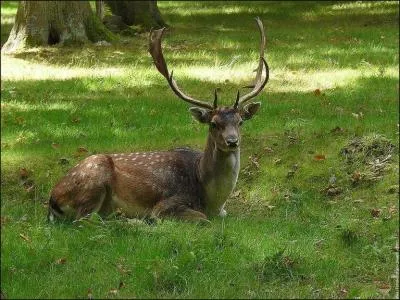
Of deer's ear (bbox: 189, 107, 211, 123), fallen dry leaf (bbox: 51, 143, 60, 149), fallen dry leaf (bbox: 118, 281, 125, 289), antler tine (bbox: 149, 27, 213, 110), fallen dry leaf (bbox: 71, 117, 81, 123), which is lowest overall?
fallen dry leaf (bbox: 51, 143, 60, 149)

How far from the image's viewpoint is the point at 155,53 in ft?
31.7

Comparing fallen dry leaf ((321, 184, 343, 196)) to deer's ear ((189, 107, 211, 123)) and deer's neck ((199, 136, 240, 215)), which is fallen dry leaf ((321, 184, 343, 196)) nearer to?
deer's neck ((199, 136, 240, 215))

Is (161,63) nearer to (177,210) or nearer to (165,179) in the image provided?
(165,179)

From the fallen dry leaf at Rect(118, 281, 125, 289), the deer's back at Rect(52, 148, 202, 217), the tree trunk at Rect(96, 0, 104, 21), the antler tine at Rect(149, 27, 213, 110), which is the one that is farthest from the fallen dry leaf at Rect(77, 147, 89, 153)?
the tree trunk at Rect(96, 0, 104, 21)

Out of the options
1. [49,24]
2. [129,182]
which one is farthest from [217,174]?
[49,24]

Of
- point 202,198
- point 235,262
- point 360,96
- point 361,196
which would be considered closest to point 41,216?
point 202,198

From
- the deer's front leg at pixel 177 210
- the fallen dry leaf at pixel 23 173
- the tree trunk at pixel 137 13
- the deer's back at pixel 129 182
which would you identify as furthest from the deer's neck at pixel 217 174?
the tree trunk at pixel 137 13

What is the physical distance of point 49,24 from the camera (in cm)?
1741

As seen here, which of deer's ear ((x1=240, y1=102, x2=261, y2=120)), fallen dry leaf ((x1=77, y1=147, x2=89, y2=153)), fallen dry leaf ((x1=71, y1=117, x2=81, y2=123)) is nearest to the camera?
deer's ear ((x1=240, y1=102, x2=261, y2=120))

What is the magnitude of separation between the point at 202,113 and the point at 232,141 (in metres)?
0.66

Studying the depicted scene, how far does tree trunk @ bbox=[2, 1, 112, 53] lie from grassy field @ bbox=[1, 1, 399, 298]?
1.64 feet

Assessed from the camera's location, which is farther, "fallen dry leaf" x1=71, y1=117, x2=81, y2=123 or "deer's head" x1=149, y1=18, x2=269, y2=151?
"fallen dry leaf" x1=71, y1=117, x2=81, y2=123

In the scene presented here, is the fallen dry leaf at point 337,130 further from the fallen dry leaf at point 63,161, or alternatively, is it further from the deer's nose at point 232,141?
the fallen dry leaf at point 63,161

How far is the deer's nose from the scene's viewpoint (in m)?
8.84
